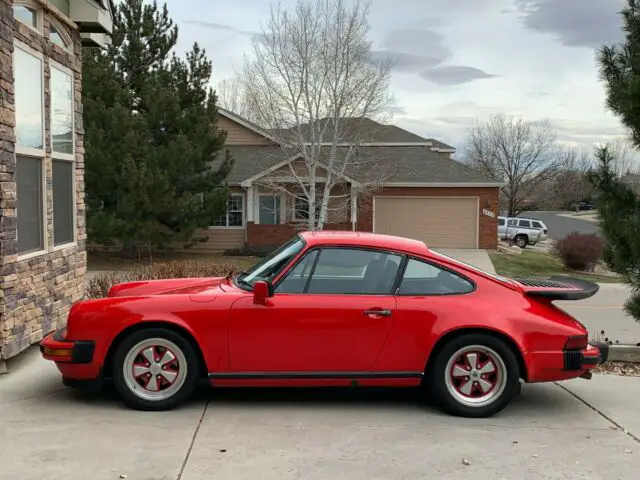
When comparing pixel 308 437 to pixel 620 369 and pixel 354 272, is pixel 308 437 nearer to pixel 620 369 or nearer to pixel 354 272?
pixel 354 272

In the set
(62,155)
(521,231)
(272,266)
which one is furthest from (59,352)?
(521,231)

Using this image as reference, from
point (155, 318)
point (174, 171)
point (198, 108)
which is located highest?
point (198, 108)

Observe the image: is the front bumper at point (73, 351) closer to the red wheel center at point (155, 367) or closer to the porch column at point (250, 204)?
the red wheel center at point (155, 367)

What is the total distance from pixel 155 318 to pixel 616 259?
5039 millimetres

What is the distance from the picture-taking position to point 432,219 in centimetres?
2766

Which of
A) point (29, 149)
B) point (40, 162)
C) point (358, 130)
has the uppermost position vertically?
point (358, 130)

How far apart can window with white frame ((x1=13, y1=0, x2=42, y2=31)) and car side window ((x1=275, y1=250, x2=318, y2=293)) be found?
13.8ft

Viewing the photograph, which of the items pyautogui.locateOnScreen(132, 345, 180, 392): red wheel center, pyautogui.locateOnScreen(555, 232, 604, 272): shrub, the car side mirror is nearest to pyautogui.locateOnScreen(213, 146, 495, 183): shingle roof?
pyautogui.locateOnScreen(555, 232, 604, 272): shrub

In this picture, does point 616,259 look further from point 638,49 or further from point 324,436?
point 324,436

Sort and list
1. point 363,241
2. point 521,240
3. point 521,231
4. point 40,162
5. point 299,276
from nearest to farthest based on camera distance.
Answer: point 299,276, point 363,241, point 40,162, point 521,240, point 521,231

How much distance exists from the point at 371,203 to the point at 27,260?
2140 centimetres

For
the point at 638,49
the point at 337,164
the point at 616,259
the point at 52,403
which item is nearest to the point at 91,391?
the point at 52,403

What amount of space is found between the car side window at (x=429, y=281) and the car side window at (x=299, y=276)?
777 millimetres

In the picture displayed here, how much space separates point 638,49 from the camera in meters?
6.91
